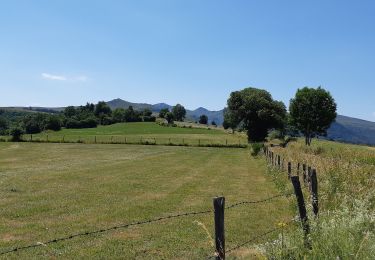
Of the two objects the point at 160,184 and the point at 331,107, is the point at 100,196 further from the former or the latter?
the point at 331,107

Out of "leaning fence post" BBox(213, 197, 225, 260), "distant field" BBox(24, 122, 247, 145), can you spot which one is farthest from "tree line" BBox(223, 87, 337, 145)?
"leaning fence post" BBox(213, 197, 225, 260)

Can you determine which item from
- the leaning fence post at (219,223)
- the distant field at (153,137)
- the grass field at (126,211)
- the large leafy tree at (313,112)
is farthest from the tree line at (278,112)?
the leaning fence post at (219,223)

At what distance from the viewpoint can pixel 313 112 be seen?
9675 cm

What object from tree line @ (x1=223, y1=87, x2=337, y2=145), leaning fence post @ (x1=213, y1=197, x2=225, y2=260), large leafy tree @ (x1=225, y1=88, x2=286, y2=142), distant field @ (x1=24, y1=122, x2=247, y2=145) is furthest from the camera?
tree line @ (x1=223, y1=87, x2=337, y2=145)

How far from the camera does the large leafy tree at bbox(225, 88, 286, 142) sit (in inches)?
3633

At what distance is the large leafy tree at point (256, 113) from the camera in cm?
9228

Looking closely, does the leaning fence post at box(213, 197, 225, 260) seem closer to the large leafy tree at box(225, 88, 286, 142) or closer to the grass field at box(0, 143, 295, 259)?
the grass field at box(0, 143, 295, 259)

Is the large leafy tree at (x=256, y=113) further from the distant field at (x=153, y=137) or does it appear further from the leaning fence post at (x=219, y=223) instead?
→ the leaning fence post at (x=219, y=223)

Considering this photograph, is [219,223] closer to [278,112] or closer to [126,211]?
[126,211]

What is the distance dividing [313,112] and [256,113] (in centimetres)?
1263

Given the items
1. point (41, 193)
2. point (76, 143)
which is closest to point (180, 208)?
point (41, 193)

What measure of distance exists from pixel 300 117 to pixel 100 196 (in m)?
80.7

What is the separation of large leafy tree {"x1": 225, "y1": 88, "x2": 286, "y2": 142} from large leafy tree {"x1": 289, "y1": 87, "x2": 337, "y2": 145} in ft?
9.50

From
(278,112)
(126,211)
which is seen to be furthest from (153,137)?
(126,211)
